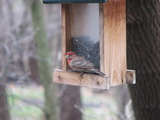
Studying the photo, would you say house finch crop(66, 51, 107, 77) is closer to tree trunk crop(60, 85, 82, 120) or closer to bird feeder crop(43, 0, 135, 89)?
bird feeder crop(43, 0, 135, 89)

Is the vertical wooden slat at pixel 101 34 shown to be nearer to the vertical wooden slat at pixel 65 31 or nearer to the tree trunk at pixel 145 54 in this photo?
the tree trunk at pixel 145 54

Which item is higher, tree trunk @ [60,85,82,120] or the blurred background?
the blurred background

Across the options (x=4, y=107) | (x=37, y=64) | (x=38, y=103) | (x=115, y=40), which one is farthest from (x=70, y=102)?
(x=115, y=40)

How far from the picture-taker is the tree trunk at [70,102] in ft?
34.9

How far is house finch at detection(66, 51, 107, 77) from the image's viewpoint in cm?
360

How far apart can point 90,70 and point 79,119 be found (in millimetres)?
7721

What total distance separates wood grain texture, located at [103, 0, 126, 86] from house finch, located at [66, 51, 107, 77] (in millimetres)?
109

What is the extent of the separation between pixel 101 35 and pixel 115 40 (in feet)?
0.57

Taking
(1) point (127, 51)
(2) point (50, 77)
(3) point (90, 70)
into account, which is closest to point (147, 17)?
(1) point (127, 51)

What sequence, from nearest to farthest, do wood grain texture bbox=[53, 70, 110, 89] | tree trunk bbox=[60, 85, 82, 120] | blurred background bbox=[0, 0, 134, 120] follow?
wood grain texture bbox=[53, 70, 110, 89] → blurred background bbox=[0, 0, 134, 120] → tree trunk bbox=[60, 85, 82, 120]

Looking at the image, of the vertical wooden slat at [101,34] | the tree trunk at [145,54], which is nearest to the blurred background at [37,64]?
the tree trunk at [145,54]

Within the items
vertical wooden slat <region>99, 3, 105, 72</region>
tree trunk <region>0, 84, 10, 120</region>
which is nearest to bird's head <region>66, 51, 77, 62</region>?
vertical wooden slat <region>99, 3, 105, 72</region>

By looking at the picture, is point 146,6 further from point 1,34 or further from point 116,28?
point 1,34

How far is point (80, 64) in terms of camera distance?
3.64 m
